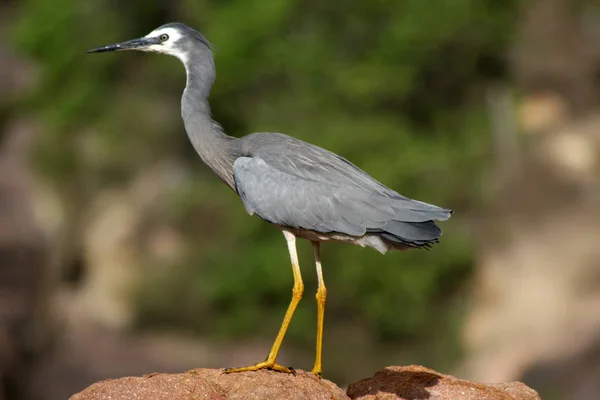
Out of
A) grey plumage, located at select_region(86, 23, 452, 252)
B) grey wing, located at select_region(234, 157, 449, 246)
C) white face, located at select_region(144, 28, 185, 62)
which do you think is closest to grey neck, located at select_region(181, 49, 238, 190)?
grey plumage, located at select_region(86, 23, 452, 252)

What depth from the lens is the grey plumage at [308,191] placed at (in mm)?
9500

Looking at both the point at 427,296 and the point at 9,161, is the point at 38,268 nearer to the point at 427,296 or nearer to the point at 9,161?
the point at 9,161

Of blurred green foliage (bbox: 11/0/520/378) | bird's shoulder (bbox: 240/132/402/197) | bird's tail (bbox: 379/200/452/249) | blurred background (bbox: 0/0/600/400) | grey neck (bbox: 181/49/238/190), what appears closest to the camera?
bird's tail (bbox: 379/200/452/249)

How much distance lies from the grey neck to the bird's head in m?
0.10

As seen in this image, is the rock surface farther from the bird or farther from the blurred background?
the blurred background

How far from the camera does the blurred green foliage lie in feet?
90.8

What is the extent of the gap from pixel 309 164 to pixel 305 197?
1.08 feet

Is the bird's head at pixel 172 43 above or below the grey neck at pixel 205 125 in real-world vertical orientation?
above

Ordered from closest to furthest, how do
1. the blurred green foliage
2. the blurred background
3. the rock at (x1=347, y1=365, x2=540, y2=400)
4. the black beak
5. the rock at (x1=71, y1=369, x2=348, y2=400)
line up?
the rock at (x1=71, y1=369, x2=348, y2=400) < the rock at (x1=347, y1=365, x2=540, y2=400) < the black beak < the blurred background < the blurred green foliage

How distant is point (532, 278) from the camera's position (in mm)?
26391

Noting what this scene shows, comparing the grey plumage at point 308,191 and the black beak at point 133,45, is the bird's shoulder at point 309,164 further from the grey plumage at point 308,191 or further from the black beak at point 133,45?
the black beak at point 133,45

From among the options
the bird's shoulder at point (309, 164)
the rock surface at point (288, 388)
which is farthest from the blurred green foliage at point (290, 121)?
the rock surface at point (288, 388)

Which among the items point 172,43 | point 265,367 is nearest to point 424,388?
point 265,367

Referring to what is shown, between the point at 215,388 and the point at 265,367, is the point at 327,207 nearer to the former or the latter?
the point at 265,367
